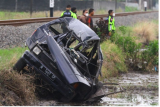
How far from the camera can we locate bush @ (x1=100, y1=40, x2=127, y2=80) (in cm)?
1384

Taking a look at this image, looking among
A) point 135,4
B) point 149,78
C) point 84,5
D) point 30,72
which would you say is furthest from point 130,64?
point 135,4

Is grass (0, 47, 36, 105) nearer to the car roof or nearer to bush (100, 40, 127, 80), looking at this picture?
the car roof

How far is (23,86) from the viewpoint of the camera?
28.2 feet

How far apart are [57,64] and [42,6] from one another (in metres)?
24.5

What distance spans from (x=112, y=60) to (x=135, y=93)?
11.9 feet

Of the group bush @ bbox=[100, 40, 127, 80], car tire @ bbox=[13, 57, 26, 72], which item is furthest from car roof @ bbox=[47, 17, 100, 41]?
bush @ bbox=[100, 40, 127, 80]

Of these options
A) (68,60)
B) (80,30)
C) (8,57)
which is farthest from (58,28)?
(68,60)

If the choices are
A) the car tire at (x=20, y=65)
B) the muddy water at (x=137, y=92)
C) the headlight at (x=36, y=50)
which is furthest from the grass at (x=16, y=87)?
the muddy water at (x=137, y=92)

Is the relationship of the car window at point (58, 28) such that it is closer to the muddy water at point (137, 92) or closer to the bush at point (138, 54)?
the muddy water at point (137, 92)

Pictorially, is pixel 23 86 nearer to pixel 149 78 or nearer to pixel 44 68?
pixel 44 68

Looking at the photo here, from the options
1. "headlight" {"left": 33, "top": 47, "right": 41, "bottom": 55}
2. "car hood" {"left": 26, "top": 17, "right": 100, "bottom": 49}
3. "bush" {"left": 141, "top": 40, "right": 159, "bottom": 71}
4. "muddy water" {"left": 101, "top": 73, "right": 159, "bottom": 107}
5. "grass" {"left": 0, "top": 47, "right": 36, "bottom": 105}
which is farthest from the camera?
"bush" {"left": 141, "top": 40, "right": 159, "bottom": 71}

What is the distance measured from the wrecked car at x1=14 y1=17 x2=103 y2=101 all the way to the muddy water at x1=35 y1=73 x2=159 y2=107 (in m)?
0.50

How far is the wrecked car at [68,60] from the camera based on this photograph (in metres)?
8.62

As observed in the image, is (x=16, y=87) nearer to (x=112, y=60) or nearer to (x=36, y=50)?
(x=36, y=50)
